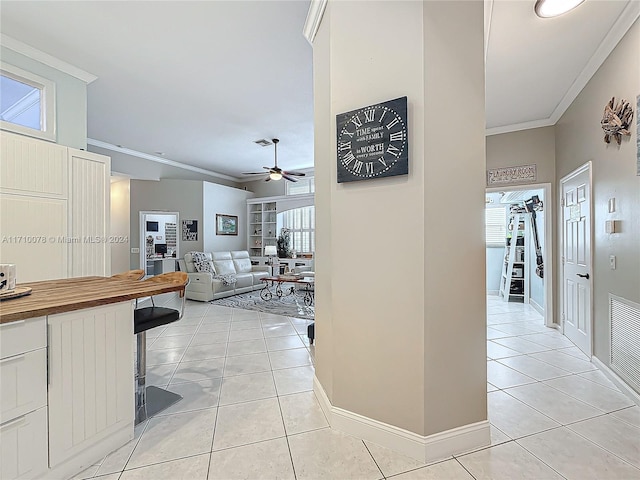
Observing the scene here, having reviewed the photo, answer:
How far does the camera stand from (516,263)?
6.24 m

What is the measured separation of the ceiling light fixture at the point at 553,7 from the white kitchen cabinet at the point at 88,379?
3.44 metres

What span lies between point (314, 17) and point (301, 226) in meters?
6.24

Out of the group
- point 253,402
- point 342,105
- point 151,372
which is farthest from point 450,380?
point 151,372

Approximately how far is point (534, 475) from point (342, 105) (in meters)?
2.33

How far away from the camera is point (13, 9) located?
2502 mm

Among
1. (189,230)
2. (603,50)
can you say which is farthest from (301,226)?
(603,50)

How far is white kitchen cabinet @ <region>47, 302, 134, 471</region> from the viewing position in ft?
4.89

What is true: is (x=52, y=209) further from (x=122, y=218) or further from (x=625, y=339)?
(x=625, y=339)

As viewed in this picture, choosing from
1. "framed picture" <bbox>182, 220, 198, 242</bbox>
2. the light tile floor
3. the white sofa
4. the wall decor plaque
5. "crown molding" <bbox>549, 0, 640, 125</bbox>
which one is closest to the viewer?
the light tile floor

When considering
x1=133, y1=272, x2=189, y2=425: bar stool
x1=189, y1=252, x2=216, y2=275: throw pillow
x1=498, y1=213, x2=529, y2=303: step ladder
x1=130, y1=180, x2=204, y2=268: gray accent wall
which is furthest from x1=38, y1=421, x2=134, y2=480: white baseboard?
x1=498, y1=213, x2=529, y2=303: step ladder

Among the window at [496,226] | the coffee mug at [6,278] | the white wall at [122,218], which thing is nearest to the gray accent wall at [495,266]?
the window at [496,226]

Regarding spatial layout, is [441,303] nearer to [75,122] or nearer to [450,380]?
[450,380]

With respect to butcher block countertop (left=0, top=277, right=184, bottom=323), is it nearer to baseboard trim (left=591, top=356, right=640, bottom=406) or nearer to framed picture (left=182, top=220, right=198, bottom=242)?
baseboard trim (left=591, top=356, right=640, bottom=406)

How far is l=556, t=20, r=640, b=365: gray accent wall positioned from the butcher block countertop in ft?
11.5
